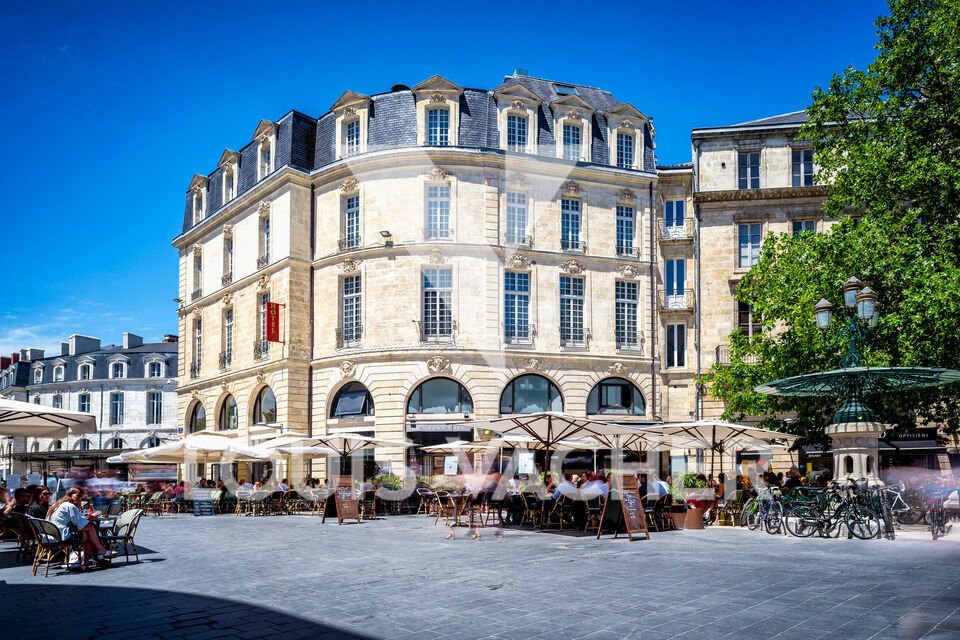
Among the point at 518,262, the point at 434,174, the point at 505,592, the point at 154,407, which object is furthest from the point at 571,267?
the point at 154,407

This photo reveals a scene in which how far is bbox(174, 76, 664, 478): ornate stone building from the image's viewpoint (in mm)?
30984

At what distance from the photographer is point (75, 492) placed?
453 inches

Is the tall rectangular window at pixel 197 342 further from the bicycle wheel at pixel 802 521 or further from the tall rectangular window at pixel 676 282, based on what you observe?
the bicycle wheel at pixel 802 521

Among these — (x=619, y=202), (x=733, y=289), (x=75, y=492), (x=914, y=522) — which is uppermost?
(x=619, y=202)

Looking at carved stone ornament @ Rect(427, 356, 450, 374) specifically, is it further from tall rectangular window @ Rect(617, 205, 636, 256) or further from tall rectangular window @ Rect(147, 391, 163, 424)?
tall rectangular window @ Rect(147, 391, 163, 424)

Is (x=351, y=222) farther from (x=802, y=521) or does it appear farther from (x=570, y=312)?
(x=802, y=521)

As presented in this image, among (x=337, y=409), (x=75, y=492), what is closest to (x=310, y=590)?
(x=75, y=492)

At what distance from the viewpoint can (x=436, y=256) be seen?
102 feet

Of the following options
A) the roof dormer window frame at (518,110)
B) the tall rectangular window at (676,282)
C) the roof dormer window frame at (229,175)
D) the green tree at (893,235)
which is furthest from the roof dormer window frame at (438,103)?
the green tree at (893,235)

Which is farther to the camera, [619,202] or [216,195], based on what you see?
[216,195]

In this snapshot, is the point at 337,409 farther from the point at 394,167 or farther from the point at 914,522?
the point at 914,522

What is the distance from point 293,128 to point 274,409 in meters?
11.4

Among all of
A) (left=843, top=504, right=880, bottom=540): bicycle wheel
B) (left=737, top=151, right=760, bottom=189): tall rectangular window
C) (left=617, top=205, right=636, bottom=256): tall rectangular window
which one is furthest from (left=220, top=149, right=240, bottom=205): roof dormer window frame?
(left=843, top=504, right=880, bottom=540): bicycle wheel

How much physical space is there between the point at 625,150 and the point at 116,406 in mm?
45915
